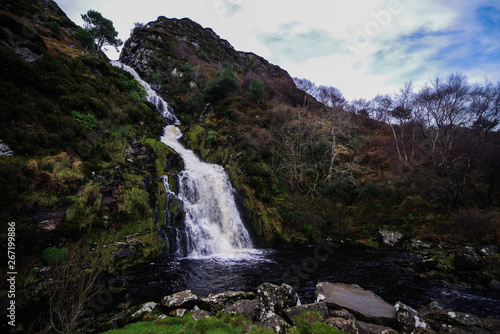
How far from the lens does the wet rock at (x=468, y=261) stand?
28.1ft

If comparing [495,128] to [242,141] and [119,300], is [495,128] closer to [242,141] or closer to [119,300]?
[242,141]

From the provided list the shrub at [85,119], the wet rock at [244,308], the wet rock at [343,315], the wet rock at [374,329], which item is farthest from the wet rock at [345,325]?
the shrub at [85,119]

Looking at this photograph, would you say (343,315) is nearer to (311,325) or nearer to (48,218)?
(311,325)

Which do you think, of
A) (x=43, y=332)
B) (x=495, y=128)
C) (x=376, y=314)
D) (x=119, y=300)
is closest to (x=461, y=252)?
(x=376, y=314)

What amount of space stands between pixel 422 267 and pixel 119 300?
533 inches

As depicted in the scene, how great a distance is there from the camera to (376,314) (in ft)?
18.1

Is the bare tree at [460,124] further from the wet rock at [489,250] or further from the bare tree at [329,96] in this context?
the bare tree at [329,96]

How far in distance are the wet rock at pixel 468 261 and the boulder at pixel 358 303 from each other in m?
5.83

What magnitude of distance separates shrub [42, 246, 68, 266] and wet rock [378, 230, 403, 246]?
58.4ft

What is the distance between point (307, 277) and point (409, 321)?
15.0 ft

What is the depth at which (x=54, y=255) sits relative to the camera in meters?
7.48

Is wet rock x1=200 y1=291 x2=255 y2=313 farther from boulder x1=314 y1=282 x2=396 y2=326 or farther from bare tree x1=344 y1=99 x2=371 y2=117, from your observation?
bare tree x1=344 y1=99 x2=371 y2=117

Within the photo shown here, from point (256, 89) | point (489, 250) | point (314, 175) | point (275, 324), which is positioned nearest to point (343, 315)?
point (275, 324)

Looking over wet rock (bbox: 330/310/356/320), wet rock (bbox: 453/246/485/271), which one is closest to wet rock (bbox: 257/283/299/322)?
wet rock (bbox: 330/310/356/320)
